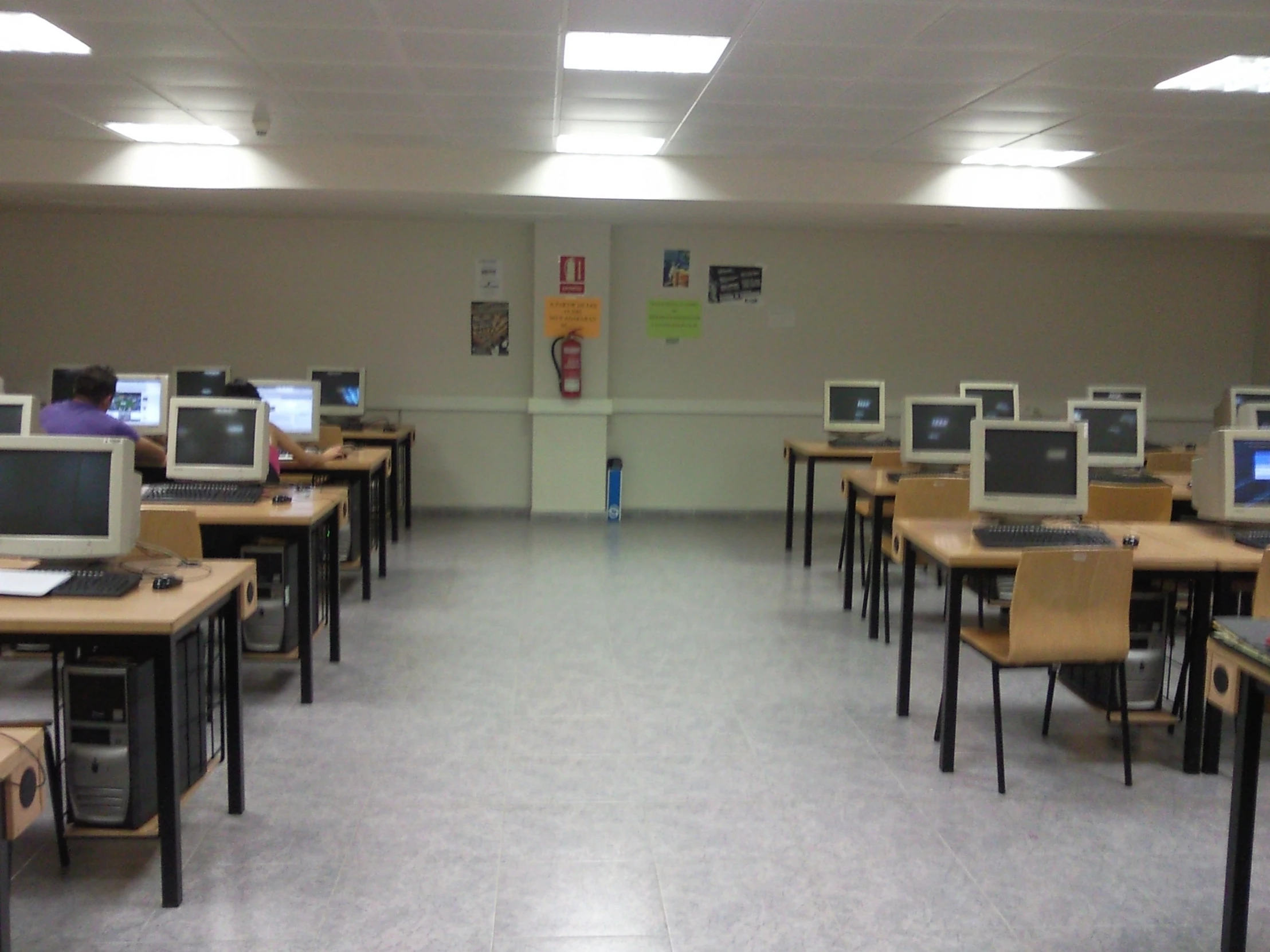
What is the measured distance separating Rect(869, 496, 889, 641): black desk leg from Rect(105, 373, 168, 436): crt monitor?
4213 mm

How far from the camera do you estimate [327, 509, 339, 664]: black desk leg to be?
14.7 ft

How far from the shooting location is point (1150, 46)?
12.9 ft

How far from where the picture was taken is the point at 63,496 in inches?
118

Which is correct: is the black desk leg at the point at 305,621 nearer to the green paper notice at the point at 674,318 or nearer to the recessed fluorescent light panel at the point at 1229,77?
the recessed fluorescent light panel at the point at 1229,77

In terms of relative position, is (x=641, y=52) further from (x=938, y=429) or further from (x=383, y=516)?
(x=383, y=516)

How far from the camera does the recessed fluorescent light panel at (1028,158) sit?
20.3 ft

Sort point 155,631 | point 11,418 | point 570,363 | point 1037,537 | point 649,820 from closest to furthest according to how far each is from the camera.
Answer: point 155,631 → point 649,820 → point 1037,537 → point 11,418 → point 570,363

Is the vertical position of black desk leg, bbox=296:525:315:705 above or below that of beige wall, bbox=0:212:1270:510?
below

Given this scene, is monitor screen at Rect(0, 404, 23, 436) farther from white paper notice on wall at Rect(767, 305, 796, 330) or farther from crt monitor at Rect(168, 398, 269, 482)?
white paper notice on wall at Rect(767, 305, 796, 330)

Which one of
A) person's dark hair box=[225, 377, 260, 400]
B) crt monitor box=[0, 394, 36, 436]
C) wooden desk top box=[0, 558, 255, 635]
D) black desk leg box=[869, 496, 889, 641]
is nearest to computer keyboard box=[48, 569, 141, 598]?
wooden desk top box=[0, 558, 255, 635]

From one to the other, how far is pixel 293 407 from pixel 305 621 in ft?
7.52

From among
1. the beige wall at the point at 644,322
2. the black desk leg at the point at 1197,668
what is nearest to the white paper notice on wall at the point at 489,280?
the beige wall at the point at 644,322

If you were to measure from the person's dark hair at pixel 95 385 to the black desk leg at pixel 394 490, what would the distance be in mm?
2762

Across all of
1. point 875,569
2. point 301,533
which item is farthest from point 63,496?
point 875,569
